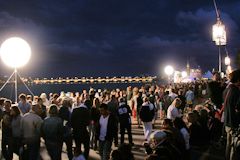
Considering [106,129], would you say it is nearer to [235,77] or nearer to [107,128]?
[107,128]

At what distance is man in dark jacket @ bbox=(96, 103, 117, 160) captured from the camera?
1187 centimetres

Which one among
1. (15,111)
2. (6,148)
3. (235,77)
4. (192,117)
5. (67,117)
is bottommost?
(6,148)

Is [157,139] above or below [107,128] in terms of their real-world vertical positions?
above

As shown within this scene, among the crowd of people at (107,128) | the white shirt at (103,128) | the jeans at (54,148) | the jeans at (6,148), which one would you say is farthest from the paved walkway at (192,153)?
the jeans at (54,148)

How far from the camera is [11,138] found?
12250 mm

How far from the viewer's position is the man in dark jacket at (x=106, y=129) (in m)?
11.9

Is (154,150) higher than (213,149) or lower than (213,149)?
higher

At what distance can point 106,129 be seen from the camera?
11867 millimetres

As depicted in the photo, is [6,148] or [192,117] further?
[6,148]

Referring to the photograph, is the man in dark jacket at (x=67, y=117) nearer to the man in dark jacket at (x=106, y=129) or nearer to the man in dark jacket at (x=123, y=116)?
the man in dark jacket at (x=106, y=129)

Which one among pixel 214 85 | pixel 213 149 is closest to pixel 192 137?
pixel 214 85

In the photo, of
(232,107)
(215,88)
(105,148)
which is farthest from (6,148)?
(232,107)

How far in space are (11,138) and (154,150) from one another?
712cm

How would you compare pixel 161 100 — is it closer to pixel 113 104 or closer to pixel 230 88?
pixel 113 104
